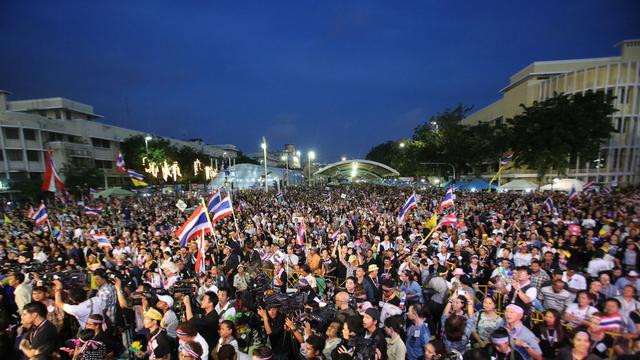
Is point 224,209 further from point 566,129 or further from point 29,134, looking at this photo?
point 29,134

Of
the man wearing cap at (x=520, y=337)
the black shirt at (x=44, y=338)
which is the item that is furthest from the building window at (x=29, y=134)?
the man wearing cap at (x=520, y=337)

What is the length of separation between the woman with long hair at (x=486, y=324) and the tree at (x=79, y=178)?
3910 centimetres

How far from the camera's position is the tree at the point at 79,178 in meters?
33.3

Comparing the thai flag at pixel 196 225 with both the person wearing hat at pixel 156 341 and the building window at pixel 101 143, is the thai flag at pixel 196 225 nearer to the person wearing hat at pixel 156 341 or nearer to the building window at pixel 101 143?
the person wearing hat at pixel 156 341

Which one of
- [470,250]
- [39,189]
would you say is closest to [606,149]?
[470,250]

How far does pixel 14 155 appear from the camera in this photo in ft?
116

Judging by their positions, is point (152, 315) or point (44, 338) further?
point (152, 315)

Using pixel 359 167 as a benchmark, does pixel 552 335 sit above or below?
below

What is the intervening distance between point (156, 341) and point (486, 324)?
14.5 ft

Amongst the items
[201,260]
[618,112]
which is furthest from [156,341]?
[618,112]

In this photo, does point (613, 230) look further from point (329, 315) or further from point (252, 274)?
point (252, 274)

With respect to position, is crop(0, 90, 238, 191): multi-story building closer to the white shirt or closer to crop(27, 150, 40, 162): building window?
crop(27, 150, 40, 162): building window

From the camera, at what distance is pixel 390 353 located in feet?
12.6

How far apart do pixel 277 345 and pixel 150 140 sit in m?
52.1
